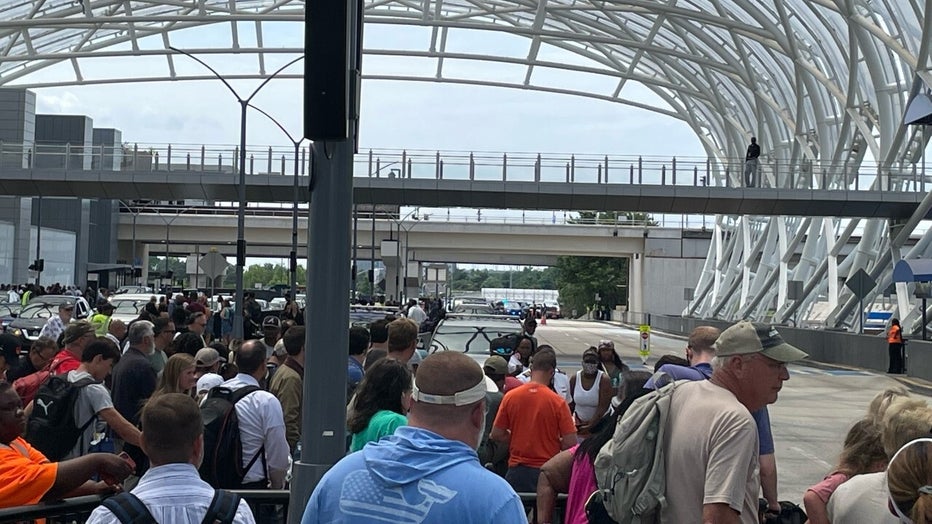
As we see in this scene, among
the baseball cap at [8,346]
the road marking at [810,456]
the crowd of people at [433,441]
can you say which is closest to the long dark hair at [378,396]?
the crowd of people at [433,441]

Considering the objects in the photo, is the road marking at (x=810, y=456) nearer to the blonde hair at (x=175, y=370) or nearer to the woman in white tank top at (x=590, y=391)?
the woman in white tank top at (x=590, y=391)

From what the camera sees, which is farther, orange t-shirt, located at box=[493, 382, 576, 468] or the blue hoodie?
orange t-shirt, located at box=[493, 382, 576, 468]

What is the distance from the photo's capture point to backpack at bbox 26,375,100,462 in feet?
23.6

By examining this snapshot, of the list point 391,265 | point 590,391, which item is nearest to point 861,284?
point 590,391

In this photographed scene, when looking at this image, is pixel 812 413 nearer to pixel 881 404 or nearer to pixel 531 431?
pixel 531 431

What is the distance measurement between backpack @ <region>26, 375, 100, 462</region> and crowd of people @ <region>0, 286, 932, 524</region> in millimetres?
14

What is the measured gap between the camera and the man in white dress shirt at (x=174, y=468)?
4.23 metres

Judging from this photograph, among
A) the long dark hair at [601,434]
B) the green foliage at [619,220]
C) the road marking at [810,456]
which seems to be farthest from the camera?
the green foliage at [619,220]

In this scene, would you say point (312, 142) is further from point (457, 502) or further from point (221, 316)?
point (221, 316)

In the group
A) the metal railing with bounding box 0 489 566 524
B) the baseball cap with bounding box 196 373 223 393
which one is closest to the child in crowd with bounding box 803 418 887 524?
the metal railing with bounding box 0 489 566 524

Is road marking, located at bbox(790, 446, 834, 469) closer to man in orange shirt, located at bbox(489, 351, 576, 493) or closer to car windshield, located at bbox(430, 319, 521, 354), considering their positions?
car windshield, located at bbox(430, 319, 521, 354)

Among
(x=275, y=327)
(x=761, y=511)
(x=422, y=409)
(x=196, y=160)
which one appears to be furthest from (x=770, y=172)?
(x=422, y=409)

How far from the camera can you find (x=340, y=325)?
5.81 metres

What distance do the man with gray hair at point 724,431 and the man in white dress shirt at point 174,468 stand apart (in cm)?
178
